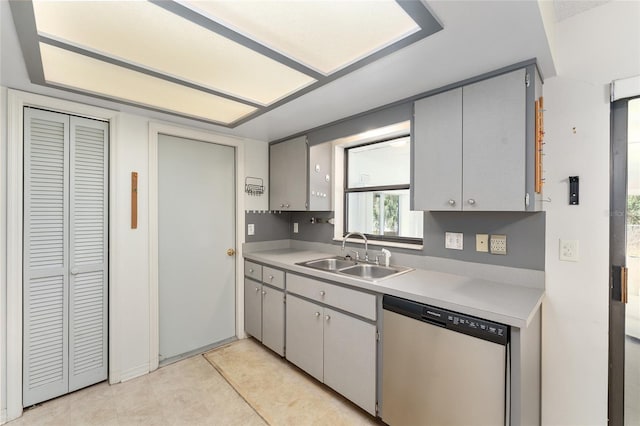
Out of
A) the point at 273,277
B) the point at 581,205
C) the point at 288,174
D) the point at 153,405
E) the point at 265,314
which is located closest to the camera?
the point at 581,205

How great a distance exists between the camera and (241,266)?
311cm

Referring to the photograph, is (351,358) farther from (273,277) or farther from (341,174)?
(341,174)

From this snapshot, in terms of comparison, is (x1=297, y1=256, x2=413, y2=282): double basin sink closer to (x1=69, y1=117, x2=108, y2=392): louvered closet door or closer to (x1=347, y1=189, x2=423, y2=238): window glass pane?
(x1=347, y1=189, x2=423, y2=238): window glass pane

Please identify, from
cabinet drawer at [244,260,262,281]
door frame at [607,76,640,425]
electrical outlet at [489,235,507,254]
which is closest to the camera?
door frame at [607,76,640,425]

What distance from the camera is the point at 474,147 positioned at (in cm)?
169

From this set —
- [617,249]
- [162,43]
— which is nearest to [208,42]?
[162,43]

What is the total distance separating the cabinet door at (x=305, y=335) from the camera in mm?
A: 2219

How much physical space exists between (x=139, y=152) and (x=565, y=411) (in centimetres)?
348

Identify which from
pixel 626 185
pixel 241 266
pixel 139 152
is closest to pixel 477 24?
pixel 626 185

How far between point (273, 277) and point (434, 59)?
2.11 metres

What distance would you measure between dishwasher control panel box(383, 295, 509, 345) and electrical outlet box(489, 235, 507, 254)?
65 centimetres

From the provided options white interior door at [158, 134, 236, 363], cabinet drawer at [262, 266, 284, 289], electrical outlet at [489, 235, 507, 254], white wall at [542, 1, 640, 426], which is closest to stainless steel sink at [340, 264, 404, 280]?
cabinet drawer at [262, 266, 284, 289]

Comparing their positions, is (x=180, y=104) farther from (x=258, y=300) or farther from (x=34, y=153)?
(x=258, y=300)

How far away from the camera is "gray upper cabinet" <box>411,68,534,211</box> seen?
5.03 ft
